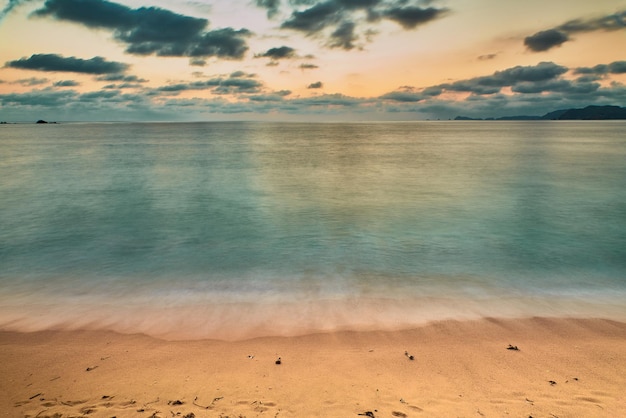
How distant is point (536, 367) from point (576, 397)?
91 centimetres

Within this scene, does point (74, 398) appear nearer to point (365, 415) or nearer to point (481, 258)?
point (365, 415)

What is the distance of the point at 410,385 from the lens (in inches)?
245

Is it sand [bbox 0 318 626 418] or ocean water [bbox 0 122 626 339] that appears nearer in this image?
sand [bbox 0 318 626 418]

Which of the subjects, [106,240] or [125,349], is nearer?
[125,349]

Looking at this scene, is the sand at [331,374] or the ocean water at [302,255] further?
the ocean water at [302,255]

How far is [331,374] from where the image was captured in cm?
655

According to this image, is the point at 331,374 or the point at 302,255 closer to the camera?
the point at 331,374

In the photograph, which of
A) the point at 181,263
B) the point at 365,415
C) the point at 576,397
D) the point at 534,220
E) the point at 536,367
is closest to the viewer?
the point at 365,415

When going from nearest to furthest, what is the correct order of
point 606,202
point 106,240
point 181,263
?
point 181,263 → point 106,240 → point 606,202

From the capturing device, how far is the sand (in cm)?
563

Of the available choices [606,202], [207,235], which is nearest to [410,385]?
[207,235]

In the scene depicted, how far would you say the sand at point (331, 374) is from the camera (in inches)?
222

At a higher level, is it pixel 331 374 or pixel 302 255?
pixel 331 374

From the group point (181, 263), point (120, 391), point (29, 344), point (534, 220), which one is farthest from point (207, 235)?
point (534, 220)
